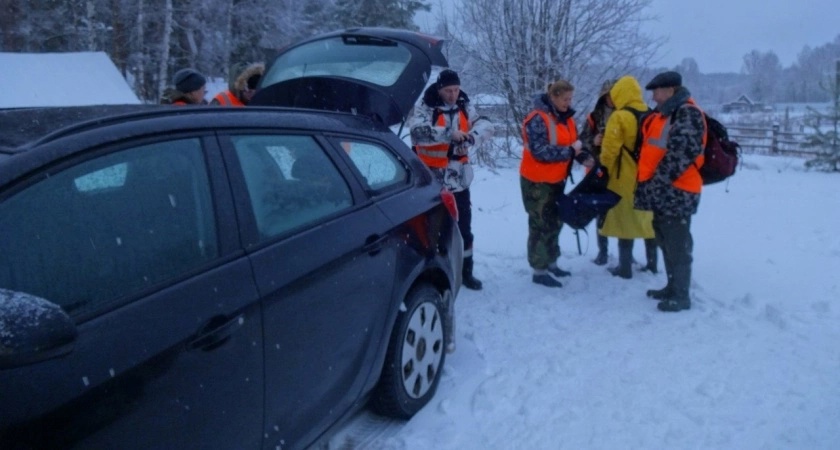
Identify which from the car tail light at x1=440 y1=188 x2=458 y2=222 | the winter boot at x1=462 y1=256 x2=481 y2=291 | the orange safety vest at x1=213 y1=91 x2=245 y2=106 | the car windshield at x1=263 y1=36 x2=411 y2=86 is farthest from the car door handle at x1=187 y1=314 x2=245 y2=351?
the orange safety vest at x1=213 y1=91 x2=245 y2=106

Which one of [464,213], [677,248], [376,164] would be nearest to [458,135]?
[464,213]

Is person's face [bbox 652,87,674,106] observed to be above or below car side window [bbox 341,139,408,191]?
above

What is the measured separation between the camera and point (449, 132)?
4.95 m

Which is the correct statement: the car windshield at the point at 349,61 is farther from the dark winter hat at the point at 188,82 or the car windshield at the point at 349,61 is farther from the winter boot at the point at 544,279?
the winter boot at the point at 544,279

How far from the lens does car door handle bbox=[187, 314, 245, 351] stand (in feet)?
6.39

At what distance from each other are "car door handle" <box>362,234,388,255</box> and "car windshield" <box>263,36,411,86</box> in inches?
54.9

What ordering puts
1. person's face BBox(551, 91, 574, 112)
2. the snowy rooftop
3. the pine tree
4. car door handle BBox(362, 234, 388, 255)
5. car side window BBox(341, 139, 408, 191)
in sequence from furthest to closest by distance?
the pine tree, the snowy rooftop, person's face BBox(551, 91, 574, 112), car side window BBox(341, 139, 408, 191), car door handle BBox(362, 234, 388, 255)

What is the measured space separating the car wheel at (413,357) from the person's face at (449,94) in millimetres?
1980

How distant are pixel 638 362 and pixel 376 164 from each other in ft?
6.89

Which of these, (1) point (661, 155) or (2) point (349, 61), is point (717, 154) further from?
(2) point (349, 61)

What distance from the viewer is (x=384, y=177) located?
330 cm

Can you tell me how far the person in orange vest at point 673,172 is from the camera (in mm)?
4574

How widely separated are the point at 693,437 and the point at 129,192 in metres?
2.78

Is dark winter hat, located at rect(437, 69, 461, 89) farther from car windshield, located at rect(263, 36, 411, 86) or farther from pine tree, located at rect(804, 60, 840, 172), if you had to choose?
pine tree, located at rect(804, 60, 840, 172)
